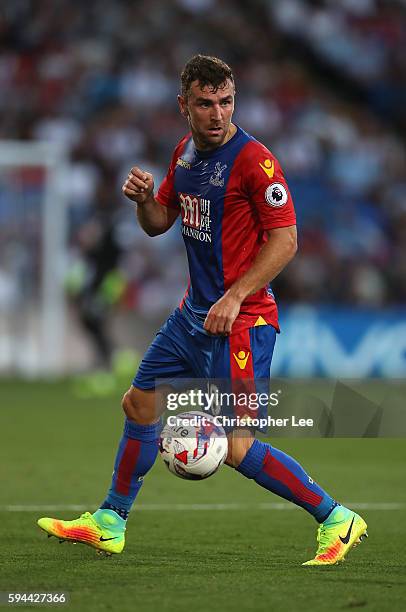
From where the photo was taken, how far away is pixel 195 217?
5.35m

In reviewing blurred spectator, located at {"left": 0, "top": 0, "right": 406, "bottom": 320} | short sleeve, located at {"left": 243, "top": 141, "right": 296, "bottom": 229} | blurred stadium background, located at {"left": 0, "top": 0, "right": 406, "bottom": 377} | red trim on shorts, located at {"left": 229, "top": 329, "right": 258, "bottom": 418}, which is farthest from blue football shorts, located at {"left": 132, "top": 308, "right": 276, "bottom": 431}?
blurred spectator, located at {"left": 0, "top": 0, "right": 406, "bottom": 320}

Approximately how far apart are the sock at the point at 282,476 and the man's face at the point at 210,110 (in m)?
1.28

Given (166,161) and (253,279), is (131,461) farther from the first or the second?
(166,161)

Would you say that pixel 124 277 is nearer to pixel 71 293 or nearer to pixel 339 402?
pixel 71 293

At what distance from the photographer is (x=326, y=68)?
21.8 m

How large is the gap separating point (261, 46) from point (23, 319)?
24.4 ft

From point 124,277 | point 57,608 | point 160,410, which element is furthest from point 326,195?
point 57,608

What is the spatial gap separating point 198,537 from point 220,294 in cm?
143

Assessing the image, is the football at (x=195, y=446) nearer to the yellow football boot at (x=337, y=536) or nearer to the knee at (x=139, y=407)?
the knee at (x=139, y=407)

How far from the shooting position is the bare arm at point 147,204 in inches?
209

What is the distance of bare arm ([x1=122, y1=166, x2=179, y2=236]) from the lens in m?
5.31

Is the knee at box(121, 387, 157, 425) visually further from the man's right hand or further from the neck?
the neck

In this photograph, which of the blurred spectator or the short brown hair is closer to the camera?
the short brown hair

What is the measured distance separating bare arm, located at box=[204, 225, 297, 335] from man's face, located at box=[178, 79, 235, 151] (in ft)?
1.53
